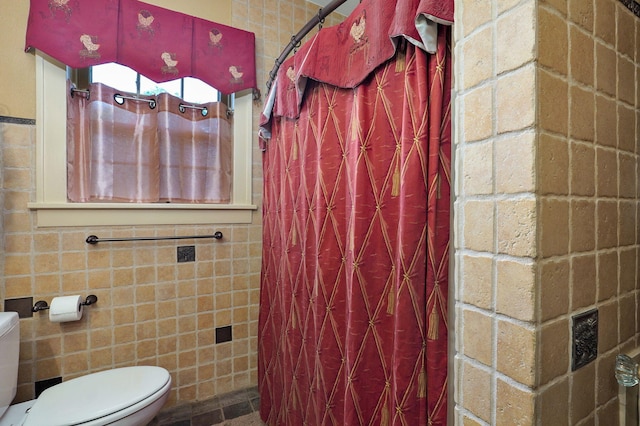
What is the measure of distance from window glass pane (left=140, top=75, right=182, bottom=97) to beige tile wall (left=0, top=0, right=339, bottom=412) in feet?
1.61

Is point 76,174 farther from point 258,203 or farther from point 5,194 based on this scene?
point 258,203

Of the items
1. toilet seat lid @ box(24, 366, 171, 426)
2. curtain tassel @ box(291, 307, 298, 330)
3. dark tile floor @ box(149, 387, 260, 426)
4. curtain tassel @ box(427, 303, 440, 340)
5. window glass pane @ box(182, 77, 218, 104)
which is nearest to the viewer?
curtain tassel @ box(427, 303, 440, 340)

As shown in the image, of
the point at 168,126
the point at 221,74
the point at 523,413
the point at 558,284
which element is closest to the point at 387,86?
the point at 558,284

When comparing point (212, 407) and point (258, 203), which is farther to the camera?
point (258, 203)

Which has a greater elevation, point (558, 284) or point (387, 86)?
point (387, 86)

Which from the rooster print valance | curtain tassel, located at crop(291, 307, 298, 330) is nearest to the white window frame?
the rooster print valance

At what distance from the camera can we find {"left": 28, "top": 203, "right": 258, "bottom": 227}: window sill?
4.54ft

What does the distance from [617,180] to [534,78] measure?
1.03 ft

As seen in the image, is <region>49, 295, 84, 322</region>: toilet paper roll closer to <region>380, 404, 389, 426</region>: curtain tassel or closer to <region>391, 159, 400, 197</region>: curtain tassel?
<region>380, 404, 389, 426</region>: curtain tassel

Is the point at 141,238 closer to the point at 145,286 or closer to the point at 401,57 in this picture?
the point at 145,286

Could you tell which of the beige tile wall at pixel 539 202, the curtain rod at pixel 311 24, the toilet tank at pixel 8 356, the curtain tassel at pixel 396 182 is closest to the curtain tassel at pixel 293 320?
the curtain tassel at pixel 396 182

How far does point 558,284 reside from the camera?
44 cm

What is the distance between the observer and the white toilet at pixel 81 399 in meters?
1.06

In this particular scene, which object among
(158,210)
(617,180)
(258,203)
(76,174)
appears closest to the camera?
(617,180)
